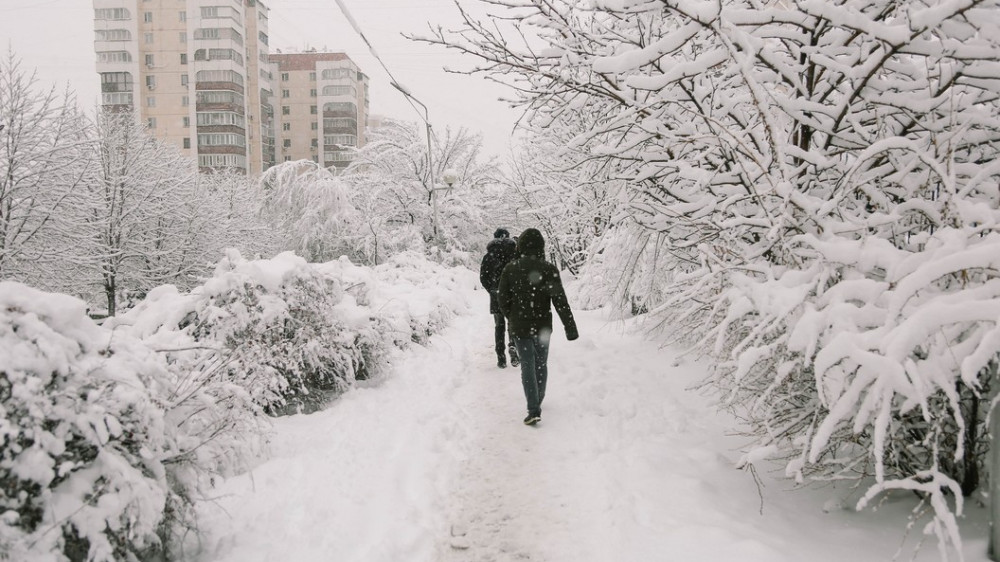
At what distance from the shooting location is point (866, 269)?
281cm

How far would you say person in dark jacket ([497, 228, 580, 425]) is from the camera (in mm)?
5520

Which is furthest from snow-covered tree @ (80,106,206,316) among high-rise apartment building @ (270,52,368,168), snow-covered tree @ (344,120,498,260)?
high-rise apartment building @ (270,52,368,168)

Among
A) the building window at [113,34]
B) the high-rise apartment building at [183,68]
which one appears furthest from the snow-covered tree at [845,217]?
the building window at [113,34]

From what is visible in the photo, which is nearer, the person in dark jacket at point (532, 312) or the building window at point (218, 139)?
the person in dark jacket at point (532, 312)

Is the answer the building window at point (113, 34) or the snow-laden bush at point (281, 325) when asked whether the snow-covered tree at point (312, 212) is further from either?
the building window at point (113, 34)

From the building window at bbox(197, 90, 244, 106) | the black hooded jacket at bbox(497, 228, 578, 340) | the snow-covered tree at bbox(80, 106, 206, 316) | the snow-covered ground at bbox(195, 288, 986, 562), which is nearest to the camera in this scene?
the snow-covered ground at bbox(195, 288, 986, 562)

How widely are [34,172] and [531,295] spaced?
18782 mm

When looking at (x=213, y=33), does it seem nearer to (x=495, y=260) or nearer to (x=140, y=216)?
(x=140, y=216)

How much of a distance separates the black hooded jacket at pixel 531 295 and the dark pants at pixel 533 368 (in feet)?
0.30

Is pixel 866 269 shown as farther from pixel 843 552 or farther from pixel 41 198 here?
pixel 41 198

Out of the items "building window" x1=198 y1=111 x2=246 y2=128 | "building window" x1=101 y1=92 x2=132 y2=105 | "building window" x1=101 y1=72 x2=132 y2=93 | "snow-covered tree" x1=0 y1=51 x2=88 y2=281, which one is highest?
"building window" x1=101 y1=72 x2=132 y2=93

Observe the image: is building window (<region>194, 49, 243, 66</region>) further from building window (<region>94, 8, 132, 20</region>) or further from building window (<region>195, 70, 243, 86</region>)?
building window (<region>94, 8, 132, 20</region>)

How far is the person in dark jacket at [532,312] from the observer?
5.52m

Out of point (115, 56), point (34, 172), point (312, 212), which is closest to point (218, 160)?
point (115, 56)
